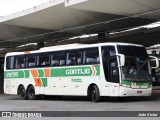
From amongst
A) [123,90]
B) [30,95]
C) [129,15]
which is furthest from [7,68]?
[123,90]

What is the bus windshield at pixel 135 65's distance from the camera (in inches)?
733

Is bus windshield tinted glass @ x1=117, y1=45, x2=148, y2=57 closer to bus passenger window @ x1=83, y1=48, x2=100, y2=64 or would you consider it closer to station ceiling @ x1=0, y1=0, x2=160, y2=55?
bus passenger window @ x1=83, y1=48, x2=100, y2=64

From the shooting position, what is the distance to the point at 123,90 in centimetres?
1833

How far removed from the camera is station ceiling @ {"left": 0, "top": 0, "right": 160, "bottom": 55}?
22.2m

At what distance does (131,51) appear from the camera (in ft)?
63.0

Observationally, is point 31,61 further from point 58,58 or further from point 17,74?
point 58,58

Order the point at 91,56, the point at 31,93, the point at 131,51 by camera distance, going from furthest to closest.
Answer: the point at 31,93 < the point at 91,56 < the point at 131,51

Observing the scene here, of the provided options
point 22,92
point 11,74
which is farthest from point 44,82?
point 11,74

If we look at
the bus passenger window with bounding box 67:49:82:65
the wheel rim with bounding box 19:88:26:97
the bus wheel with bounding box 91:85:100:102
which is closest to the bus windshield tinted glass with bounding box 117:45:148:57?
the bus wheel with bounding box 91:85:100:102

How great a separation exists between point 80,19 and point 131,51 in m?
8.90

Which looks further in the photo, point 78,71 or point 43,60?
point 43,60

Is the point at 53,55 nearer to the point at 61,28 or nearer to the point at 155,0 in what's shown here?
the point at 155,0

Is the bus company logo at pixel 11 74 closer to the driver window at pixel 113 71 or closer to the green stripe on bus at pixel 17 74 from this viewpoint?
the green stripe on bus at pixel 17 74

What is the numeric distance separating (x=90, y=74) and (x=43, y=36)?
55.2ft
